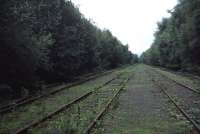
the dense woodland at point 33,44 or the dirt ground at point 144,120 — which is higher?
the dense woodland at point 33,44

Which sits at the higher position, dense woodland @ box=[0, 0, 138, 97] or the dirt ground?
dense woodland @ box=[0, 0, 138, 97]

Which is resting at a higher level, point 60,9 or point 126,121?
point 60,9

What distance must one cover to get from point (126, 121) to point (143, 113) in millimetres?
1693

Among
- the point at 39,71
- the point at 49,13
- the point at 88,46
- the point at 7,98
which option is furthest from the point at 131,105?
the point at 88,46

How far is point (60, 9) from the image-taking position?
31.5 meters

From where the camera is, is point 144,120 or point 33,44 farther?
point 33,44

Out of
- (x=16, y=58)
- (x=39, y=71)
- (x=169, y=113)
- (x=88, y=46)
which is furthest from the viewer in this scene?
(x=88, y=46)

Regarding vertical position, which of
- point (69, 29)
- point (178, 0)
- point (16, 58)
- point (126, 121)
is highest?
point (178, 0)

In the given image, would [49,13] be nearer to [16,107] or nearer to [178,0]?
[16,107]

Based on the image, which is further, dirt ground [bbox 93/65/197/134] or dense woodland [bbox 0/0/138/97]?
dense woodland [bbox 0/0/138/97]

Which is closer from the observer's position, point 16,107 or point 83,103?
point 16,107

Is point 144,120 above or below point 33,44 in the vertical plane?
below

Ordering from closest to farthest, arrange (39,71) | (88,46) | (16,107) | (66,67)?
1. (16,107)
2. (39,71)
3. (66,67)
4. (88,46)

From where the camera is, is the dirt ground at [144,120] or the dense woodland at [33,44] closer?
the dirt ground at [144,120]
